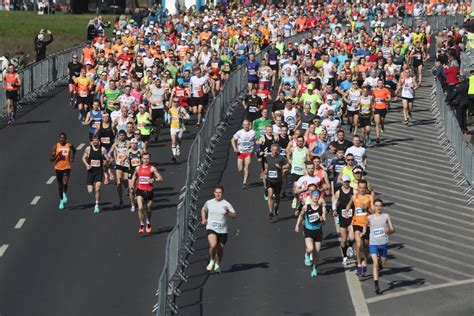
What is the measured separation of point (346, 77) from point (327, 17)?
29897 millimetres

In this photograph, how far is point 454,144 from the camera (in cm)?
3706

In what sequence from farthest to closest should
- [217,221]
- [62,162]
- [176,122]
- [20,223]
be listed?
[176,122]
[62,162]
[20,223]
[217,221]

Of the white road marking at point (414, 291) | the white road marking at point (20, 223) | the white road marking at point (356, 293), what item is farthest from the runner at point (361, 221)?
the white road marking at point (20, 223)

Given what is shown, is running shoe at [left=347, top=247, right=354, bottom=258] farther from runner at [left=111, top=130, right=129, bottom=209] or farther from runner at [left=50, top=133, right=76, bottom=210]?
runner at [left=50, top=133, right=76, bottom=210]

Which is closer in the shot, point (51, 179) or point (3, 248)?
point (3, 248)

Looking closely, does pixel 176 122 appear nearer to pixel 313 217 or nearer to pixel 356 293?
pixel 313 217

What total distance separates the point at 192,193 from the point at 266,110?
420 cm

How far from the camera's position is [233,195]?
31.9 meters

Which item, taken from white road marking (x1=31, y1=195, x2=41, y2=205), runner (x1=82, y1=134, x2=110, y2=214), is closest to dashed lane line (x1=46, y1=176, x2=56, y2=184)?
white road marking (x1=31, y1=195, x2=41, y2=205)

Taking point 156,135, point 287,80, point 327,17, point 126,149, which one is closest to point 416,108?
point 287,80

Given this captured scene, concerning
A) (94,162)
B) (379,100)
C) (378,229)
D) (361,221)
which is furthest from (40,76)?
(378,229)

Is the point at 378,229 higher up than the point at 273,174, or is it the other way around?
the point at 378,229

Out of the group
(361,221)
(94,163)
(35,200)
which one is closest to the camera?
(361,221)

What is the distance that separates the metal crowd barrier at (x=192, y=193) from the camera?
22984 millimetres
